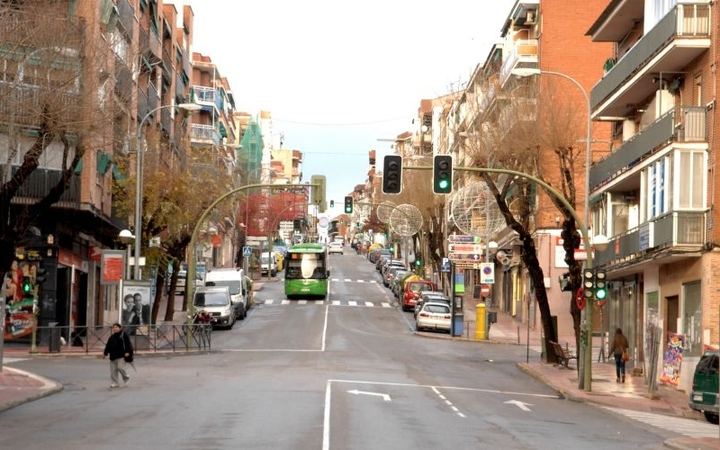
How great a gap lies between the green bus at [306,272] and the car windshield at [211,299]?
1665 centimetres

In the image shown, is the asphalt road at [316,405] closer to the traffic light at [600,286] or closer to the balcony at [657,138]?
the traffic light at [600,286]

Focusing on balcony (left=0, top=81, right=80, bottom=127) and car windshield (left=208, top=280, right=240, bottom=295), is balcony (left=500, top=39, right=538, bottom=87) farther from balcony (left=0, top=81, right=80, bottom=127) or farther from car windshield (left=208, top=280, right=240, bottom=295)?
balcony (left=0, top=81, right=80, bottom=127)

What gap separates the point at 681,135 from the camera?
115 feet

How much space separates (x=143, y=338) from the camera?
43.6 metres

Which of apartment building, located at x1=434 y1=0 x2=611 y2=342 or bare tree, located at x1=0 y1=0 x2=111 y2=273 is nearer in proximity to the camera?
bare tree, located at x1=0 y1=0 x2=111 y2=273

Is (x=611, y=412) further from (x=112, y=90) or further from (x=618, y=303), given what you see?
(x=618, y=303)

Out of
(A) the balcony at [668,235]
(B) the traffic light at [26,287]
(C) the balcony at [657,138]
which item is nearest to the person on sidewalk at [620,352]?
(A) the balcony at [668,235]

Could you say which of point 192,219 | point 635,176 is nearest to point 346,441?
point 635,176

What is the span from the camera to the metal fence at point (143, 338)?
43.0m

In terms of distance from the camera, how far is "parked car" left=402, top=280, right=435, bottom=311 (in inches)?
2771

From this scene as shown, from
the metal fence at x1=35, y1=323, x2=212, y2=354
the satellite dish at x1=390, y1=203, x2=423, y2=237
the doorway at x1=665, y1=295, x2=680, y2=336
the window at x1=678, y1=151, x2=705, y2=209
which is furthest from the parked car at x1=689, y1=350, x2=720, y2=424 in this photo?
the satellite dish at x1=390, y1=203, x2=423, y2=237

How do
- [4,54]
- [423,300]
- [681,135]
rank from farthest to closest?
[423,300]
[681,135]
[4,54]

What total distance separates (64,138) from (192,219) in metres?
28.8

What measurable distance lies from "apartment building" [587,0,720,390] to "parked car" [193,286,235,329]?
1942 cm
